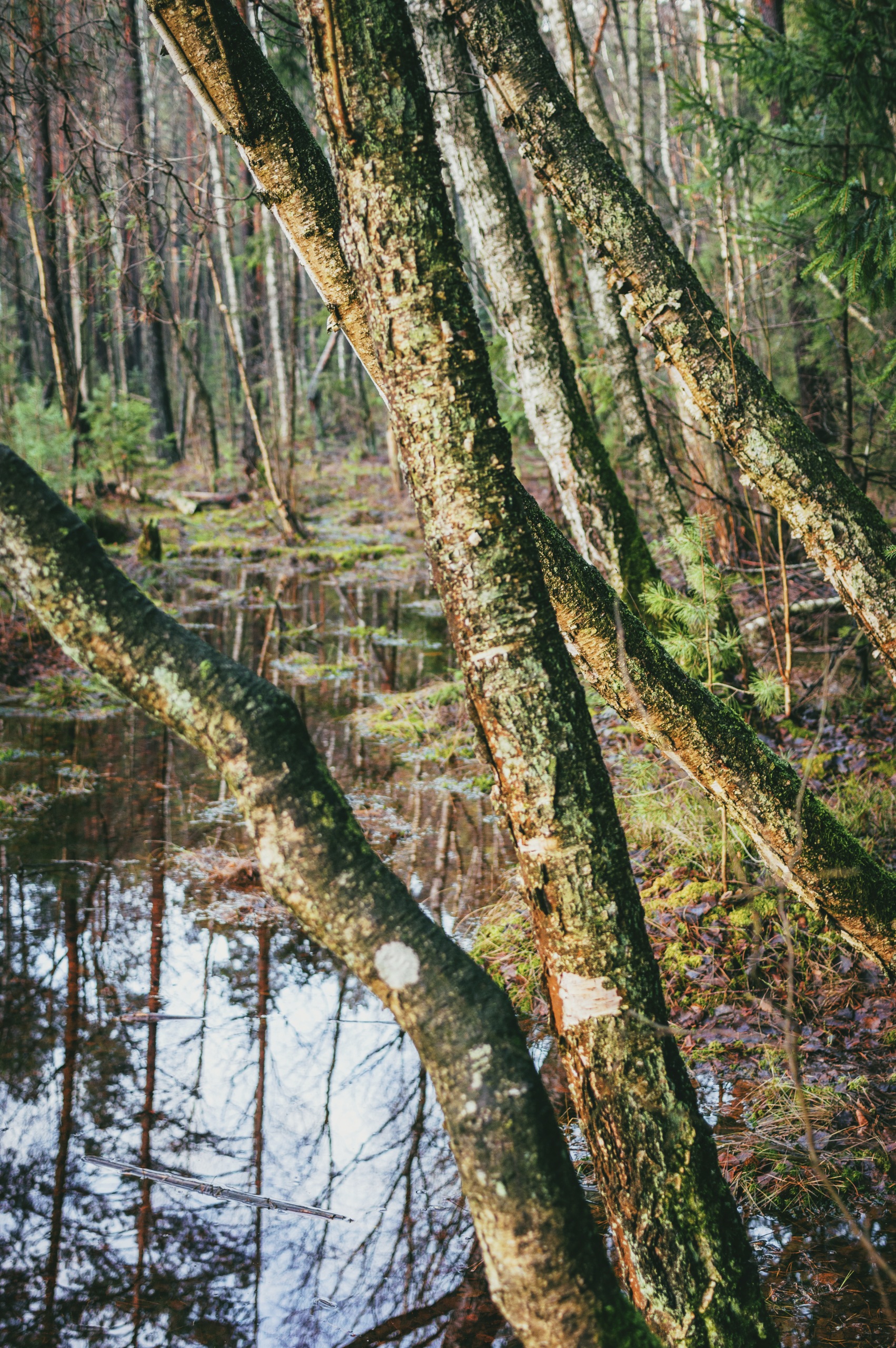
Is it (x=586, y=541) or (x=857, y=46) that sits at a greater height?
(x=857, y=46)

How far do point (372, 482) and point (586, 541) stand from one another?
17938 mm

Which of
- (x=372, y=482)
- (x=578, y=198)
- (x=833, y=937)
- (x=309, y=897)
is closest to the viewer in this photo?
(x=309, y=897)

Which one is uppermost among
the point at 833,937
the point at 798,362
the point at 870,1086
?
the point at 798,362

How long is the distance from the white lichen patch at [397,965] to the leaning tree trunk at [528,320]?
14.9ft

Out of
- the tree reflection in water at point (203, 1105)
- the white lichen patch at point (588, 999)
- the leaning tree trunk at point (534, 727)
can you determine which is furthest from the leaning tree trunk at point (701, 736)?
the tree reflection in water at point (203, 1105)

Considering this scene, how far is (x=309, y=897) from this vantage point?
1629mm

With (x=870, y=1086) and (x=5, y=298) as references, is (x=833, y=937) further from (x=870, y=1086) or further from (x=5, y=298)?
(x=5, y=298)

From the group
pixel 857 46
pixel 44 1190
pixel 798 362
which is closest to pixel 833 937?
pixel 44 1190

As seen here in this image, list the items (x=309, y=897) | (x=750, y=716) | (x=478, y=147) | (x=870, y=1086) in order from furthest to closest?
(x=750, y=716) → (x=478, y=147) → (x=870, y=1086) → (x=309, y=897)

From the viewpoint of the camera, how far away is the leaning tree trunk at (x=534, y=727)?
185cm

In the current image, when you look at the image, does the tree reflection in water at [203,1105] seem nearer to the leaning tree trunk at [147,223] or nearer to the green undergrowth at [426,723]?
the green undergrowth at [426,723]

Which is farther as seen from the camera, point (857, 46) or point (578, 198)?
point (857, 46)

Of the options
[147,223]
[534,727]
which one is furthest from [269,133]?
[147,223]

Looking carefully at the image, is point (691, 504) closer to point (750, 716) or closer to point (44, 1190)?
point (750, 716)
